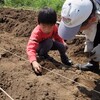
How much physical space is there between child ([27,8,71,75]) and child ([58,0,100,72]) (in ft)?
0.98

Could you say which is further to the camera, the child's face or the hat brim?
the child's face

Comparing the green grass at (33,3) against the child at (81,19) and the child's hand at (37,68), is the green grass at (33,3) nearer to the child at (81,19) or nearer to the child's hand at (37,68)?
the child at (81,19)

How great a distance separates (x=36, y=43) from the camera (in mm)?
3787

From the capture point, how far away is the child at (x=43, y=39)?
3.56 meters

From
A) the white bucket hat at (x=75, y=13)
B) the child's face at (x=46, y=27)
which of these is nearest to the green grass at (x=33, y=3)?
the child's face at (x=46, y=27)

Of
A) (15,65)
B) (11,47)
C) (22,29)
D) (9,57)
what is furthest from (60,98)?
(22,29)

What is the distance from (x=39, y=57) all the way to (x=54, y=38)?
418 mm

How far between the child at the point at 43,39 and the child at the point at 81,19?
0.30 meters

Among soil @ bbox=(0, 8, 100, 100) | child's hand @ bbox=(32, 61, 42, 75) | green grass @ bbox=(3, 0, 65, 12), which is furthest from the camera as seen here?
green grass @ bbox=(3, 0, 65, 12)

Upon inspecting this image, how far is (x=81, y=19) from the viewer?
3174mm

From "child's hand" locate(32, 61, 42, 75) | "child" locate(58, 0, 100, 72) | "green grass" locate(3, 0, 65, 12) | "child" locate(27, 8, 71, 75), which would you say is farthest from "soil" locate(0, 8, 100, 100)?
"green grass" locate(3, 0, 65, 12)

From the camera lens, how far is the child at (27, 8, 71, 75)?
356 cm

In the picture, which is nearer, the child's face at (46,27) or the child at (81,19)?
the child at (81,19)

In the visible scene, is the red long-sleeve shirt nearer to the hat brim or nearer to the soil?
the soil
